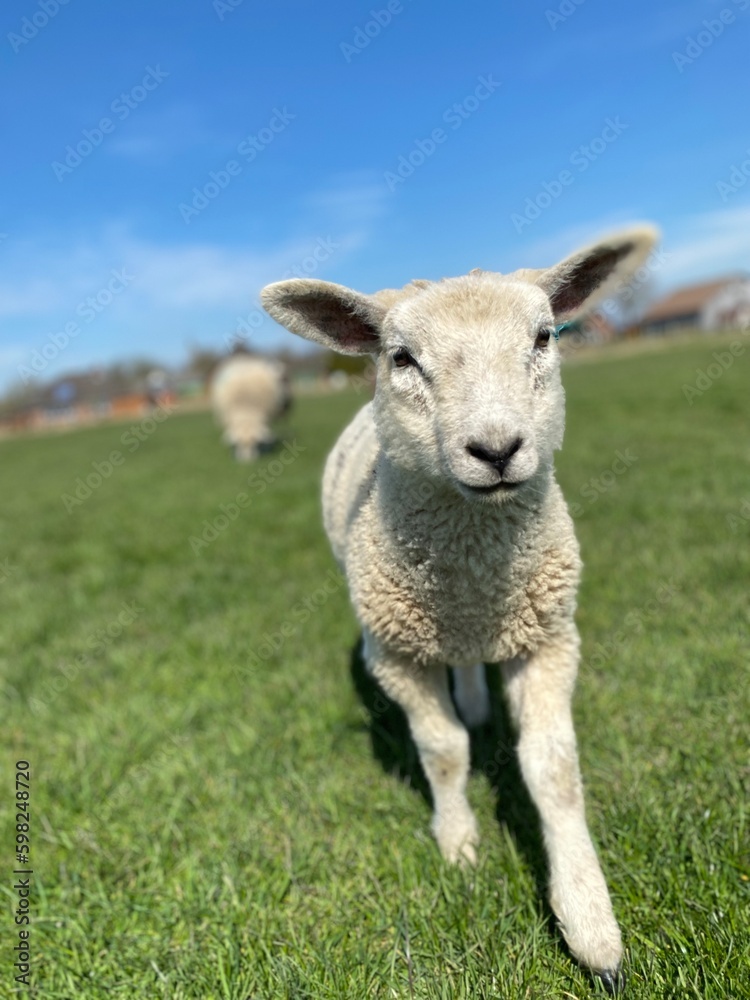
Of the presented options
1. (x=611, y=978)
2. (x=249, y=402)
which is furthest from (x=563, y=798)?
(x=249, y=402)

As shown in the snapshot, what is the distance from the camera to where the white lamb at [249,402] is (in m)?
14.7

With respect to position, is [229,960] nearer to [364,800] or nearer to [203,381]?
[364,800]

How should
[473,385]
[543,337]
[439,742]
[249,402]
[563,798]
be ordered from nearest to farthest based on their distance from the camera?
[473,385] < [563,798] < [543,337] < [439,742] < [249,402]

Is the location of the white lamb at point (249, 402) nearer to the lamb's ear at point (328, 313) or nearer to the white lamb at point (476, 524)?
the lamb's ear at point (328, 313)

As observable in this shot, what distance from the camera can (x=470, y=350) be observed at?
2037 millimetres

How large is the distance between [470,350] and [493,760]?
1784mm

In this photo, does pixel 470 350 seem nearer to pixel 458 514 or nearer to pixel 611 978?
pixel 458 514

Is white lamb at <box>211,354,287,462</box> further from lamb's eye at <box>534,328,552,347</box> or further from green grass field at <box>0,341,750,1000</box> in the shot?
lamb's eye at <box>534,328,552,347</box>

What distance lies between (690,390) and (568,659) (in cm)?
1144

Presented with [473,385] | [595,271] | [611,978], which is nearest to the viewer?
[611,978]

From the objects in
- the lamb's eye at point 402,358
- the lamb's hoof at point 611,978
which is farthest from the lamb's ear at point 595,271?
the lamb's hoof at point 611,978

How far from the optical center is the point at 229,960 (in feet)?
6.95

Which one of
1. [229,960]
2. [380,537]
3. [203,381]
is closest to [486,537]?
[380,537]

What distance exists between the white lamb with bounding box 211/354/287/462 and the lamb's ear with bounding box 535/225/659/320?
1199 cm
